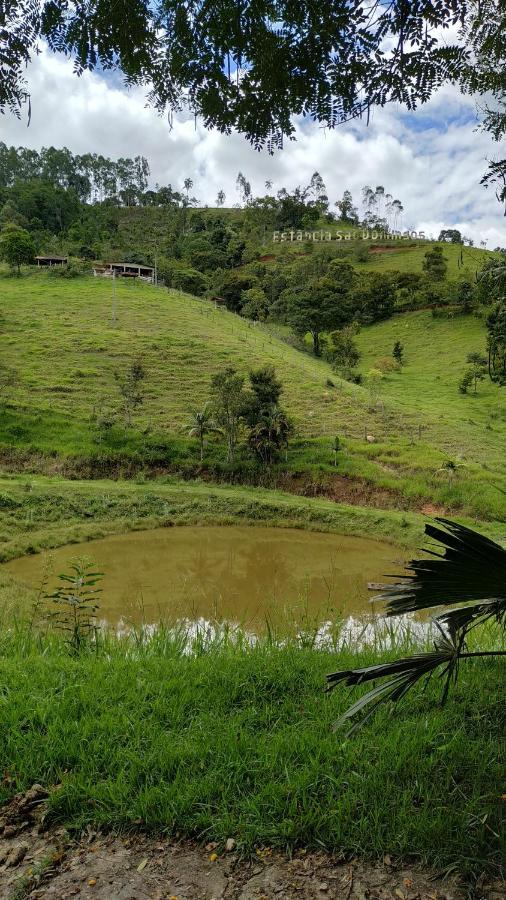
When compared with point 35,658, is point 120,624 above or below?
below

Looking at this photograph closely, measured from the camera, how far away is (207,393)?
106ft

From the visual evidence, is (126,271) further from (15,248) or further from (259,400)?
(259,400)

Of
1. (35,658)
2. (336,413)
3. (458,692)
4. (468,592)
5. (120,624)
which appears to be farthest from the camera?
(336,413)

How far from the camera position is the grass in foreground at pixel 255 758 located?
2.33m

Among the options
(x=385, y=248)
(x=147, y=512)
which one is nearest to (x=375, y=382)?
(x=147, y=512)

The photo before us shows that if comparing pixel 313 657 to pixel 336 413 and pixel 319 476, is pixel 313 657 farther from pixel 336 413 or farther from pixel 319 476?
pixel 336 413

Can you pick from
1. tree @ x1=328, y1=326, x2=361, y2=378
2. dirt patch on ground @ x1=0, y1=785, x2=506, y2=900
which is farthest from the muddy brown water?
tree @ x1=328, y1=326, x2=361, y2=378

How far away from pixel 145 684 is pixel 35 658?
1125 mm

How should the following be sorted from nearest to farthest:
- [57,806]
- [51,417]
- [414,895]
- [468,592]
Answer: [414,895] → [468,592] → [57,806] → [51,417]

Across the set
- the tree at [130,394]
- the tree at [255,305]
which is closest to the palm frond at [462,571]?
the tree at [130,394]

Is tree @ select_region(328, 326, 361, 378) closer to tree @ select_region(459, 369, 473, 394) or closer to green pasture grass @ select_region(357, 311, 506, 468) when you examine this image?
green pasture grass @ select_region(357, 311, 506, 468)

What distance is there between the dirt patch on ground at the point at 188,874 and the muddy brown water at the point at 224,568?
24.3 feet

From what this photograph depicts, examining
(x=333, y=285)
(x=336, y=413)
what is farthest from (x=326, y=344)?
(x=336, y=413)

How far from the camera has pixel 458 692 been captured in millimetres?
3477
